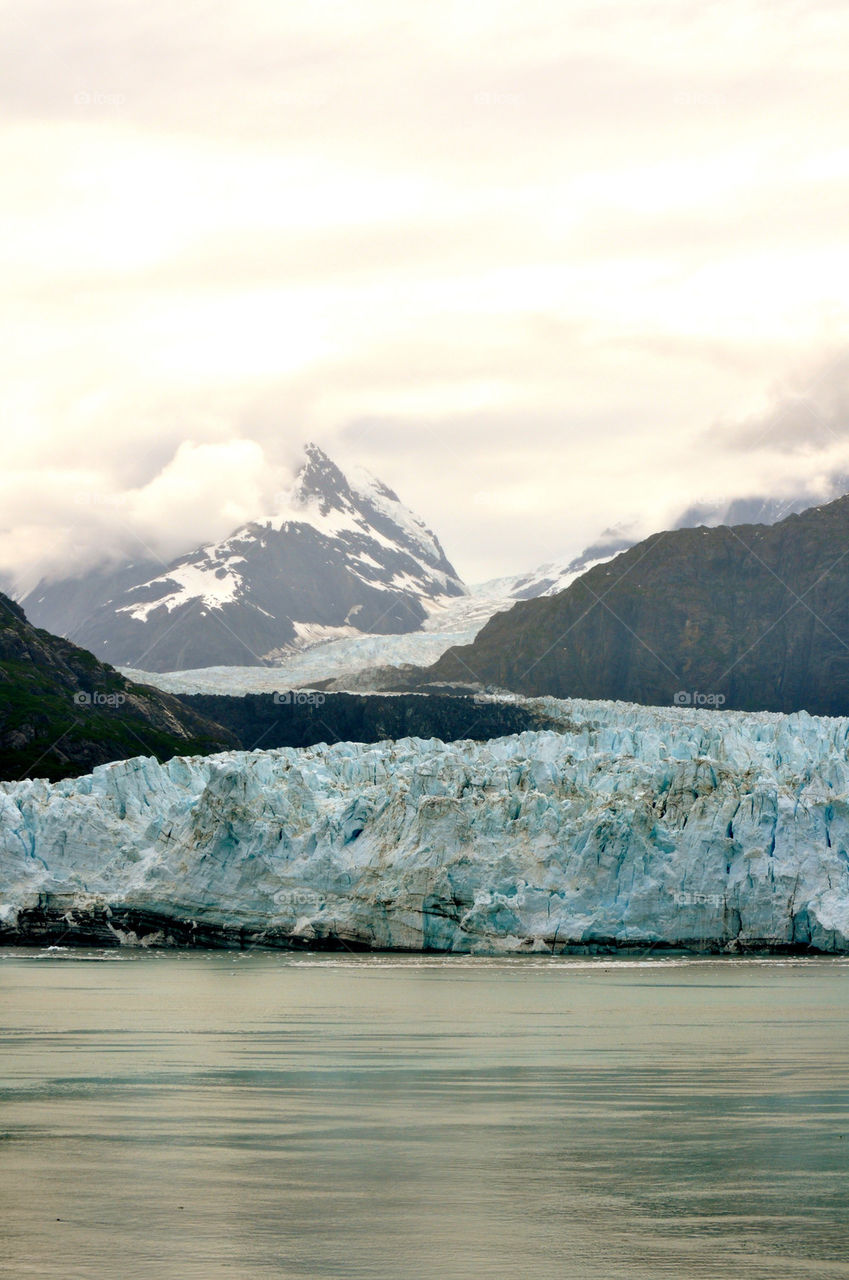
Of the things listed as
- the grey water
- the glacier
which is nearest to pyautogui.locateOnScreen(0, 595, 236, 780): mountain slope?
the glacier

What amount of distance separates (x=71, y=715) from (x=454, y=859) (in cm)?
7922

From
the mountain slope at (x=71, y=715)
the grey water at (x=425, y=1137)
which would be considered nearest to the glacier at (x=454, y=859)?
the grey water at (x=425, y=1137)

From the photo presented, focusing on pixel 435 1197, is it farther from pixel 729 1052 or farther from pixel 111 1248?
pixel 729 1052

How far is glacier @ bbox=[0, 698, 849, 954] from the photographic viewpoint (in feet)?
165

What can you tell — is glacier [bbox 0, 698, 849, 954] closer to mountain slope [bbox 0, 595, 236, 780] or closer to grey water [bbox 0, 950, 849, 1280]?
grey water [bbox 0, 950, 849, 1280]

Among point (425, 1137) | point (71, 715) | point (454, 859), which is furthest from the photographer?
point (71, 715)

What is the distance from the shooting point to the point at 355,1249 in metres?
13.6

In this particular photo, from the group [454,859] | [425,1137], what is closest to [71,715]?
[454,859]

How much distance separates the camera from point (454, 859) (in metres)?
51.0

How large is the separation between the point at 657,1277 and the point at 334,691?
Result: 156 m

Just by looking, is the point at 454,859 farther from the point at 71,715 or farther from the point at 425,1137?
the point at 71,715

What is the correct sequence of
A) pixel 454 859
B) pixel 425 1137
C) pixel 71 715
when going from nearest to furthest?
pixel 425 1137 < pixel 454 859 < pixel 71 715

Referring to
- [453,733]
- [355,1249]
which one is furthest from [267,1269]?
[453,733]

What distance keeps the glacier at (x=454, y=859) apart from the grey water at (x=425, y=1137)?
11.3 meters
